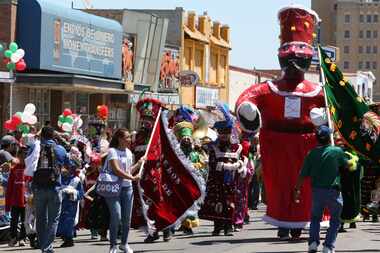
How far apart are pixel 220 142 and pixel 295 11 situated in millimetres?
2211

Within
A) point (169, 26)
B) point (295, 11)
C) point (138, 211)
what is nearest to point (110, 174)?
point (138, 211)

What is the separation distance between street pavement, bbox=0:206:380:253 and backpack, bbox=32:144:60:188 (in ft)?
5.91

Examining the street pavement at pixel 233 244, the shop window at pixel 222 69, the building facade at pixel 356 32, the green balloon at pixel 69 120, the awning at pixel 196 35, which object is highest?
the building facade at pixel 356 32

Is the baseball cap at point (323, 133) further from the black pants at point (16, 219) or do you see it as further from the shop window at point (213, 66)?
the shop window at point (213, 66)

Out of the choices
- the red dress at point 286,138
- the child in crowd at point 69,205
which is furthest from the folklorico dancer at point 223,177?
the child in crowd at point 69,205

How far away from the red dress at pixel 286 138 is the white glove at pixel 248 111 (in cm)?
15

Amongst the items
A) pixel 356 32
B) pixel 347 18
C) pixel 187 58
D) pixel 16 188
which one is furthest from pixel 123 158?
pixel 356 32

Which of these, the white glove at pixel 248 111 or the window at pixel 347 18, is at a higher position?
the window at pixel 347 18

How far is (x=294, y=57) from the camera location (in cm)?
1443

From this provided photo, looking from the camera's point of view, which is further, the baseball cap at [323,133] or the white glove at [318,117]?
the white glove at [318,117]

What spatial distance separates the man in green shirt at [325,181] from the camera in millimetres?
12078

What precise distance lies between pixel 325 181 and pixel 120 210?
2.48 m

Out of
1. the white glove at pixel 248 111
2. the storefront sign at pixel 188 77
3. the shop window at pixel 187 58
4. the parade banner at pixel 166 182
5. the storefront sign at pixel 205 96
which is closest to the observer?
the parade banner at pixel 166 182

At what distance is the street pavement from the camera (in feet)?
44.0
